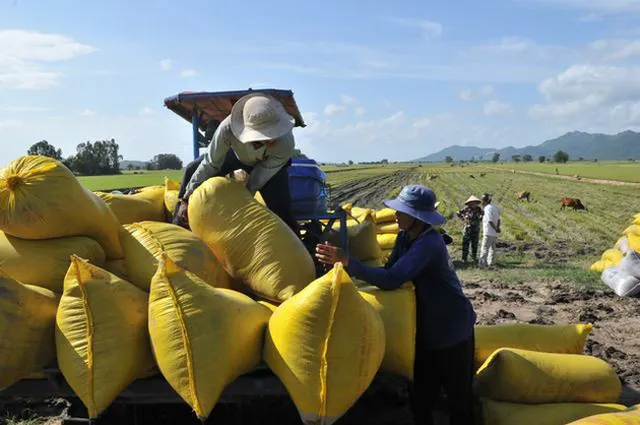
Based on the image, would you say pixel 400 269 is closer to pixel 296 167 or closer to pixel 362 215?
pixel 296 167

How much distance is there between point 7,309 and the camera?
259cm

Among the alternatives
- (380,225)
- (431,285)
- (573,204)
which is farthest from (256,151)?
(573,204)

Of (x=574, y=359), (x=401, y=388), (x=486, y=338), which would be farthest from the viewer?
(x=486, y=338)

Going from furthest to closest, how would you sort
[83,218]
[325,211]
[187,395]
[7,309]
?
1. [325,211]
2. [83,218]
3. [7,309]
4. [187,395]

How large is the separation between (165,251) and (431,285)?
1438 millimetres

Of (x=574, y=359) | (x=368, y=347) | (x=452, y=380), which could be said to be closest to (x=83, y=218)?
(x=368, y=347)

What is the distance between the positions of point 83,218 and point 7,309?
2.64ft

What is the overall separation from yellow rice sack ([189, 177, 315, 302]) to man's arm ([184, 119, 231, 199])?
0.20m

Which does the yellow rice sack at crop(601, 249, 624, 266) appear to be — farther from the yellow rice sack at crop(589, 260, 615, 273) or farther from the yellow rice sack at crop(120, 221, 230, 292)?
the yellow rice sack at crop(120, 221, 230, 292)

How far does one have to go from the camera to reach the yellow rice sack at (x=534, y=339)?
3818mm

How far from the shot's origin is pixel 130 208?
416cm

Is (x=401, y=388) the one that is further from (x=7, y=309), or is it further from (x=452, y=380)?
(x=7, y=309)

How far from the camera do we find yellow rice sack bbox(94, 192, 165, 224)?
408 cm

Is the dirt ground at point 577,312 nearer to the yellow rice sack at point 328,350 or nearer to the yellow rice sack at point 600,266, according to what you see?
the yellow rice sack at point 600,266
